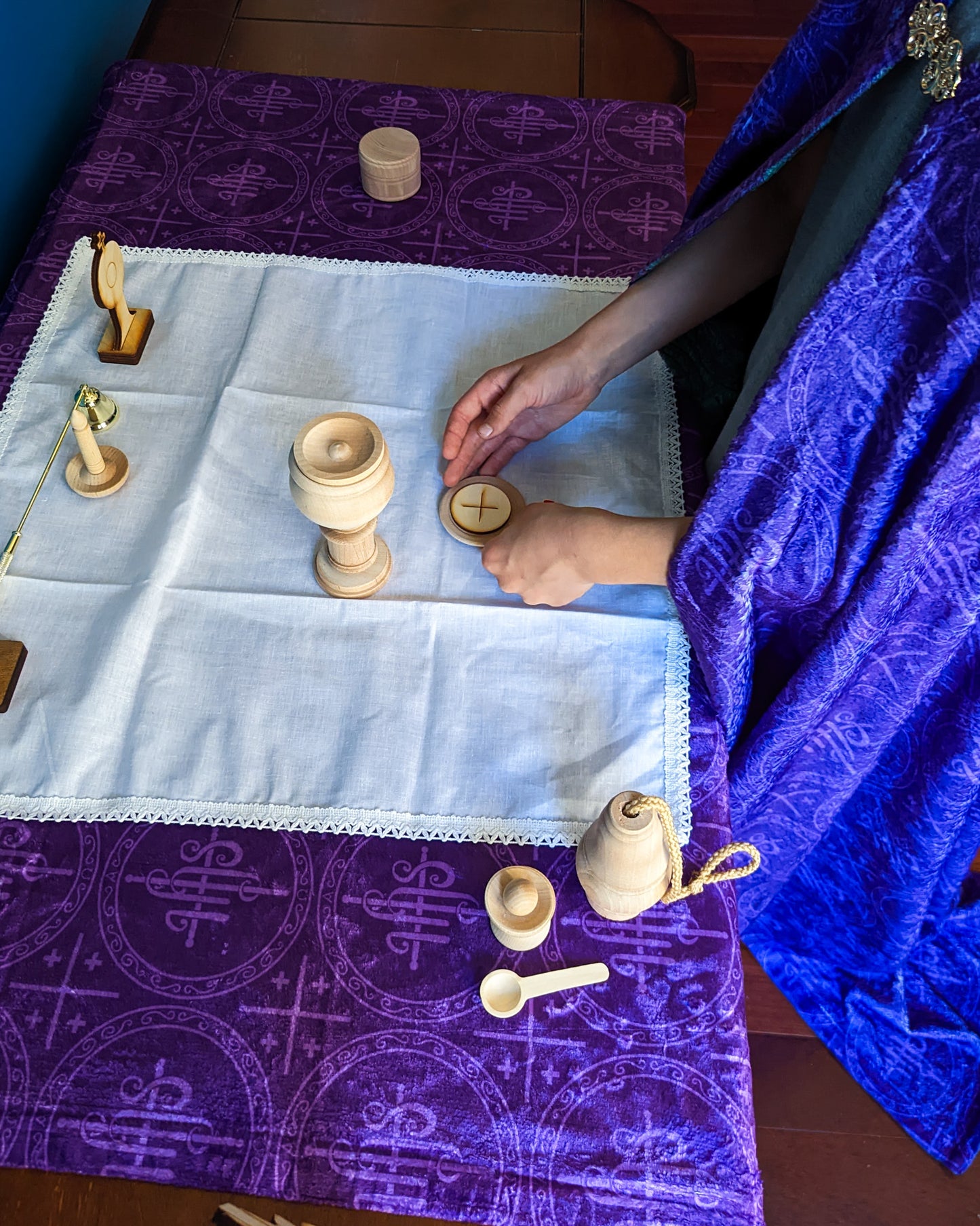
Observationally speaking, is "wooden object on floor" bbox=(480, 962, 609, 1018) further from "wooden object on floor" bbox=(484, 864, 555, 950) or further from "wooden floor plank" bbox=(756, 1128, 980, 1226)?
"wooden floor plank" bbox=(756, 1128, 980, 1226)

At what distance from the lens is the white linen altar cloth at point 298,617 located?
887 millimetres

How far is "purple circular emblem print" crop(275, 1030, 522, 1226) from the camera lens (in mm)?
744

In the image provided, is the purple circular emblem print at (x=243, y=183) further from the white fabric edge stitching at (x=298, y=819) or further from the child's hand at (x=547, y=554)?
the white fabric edge stitching at (x=298, y=819)

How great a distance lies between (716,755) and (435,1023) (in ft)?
1.18

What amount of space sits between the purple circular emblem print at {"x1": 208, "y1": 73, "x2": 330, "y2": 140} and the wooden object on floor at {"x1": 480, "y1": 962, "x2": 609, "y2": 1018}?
120cm

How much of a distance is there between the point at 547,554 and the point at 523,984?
0.39 meters

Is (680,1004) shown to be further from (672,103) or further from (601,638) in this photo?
(672,103)

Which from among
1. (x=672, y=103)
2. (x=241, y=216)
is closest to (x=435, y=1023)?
(x=241, y=216)

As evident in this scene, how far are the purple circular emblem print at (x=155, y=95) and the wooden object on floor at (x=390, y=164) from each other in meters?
0.30

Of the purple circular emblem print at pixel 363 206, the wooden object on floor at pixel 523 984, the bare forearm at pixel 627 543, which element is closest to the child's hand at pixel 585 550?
the bare forearm at pixel 627 543

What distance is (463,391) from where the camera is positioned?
114 cm

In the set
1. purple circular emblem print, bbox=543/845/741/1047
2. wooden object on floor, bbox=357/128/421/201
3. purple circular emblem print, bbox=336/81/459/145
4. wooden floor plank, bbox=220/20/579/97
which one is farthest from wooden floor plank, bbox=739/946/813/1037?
wooden floor plank, bbox=220/20/579/97

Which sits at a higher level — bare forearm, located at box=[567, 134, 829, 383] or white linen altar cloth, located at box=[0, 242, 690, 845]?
bare forearm, located at box=[567, 134, 829, 383]

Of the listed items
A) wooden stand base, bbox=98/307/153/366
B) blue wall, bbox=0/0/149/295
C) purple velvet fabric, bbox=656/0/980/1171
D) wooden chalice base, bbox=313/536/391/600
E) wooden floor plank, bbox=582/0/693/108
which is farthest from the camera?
wooden floor plank, bbox=582/0/693/108
